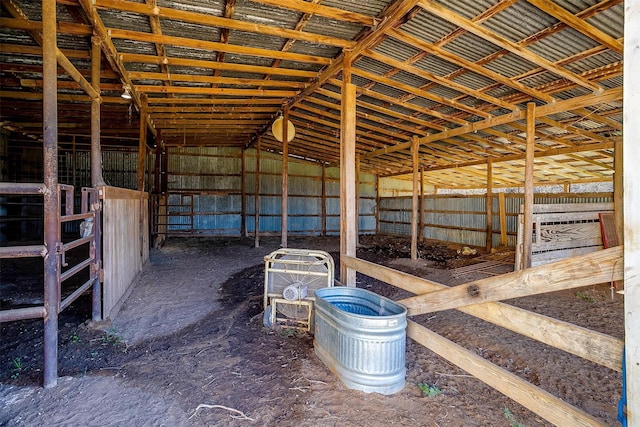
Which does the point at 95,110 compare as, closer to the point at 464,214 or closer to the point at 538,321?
the point at 538,321

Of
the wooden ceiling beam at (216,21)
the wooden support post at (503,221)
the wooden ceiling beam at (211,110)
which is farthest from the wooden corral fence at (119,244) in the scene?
the wooden support post at (503,221)

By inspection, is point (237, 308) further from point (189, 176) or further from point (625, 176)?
point (189, 176)

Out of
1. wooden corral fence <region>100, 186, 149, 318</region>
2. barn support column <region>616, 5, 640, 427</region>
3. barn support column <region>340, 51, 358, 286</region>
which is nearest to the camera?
barn support column <region>616, 5, 640, 427</region>

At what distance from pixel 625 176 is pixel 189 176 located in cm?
1356

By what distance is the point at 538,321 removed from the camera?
5.38ft

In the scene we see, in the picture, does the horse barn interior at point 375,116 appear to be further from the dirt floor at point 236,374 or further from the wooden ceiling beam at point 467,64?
the dirt floor at point 236,374

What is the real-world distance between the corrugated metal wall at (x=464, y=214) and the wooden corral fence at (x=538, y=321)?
8.74 metres

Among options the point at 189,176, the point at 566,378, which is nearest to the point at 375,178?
the point at 189,176

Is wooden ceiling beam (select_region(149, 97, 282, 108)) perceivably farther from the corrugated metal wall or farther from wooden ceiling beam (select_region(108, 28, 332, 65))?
the corrugated metal wall

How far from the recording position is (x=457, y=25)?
11.4 feet

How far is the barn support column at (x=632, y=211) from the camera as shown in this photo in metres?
1.10

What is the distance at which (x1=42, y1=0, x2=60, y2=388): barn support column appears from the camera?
2.42 metres

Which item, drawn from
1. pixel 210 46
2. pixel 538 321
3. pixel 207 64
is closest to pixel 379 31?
pixel 210 46

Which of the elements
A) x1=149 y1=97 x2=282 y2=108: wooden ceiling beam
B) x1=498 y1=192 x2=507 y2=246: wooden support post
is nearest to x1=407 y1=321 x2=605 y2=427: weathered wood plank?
x1=149 y1=97 x2=282 y2=108: wooden ceiling beam
